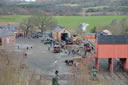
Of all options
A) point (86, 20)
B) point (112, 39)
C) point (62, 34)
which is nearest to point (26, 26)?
point (62, 34)

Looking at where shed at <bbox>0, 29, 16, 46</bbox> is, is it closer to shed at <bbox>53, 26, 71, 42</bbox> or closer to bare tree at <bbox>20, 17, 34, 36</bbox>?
shed at <bbox>53, 26, 71, 42</bbox>

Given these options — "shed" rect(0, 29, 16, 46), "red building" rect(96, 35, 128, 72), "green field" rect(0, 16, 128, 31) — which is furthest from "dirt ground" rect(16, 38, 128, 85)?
"green field" rect(0, 16, 128, 31)

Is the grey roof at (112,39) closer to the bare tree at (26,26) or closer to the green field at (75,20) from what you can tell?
the bare tree at (26,26)

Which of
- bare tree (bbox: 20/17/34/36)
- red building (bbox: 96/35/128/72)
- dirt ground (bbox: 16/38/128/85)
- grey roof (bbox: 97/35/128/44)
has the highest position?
bare tree (bbox: 20/17/34/36)

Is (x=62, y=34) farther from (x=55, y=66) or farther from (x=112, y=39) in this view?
(x=112, y=39)

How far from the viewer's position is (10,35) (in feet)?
Answer: 104

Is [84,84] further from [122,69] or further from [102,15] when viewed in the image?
[102,15]

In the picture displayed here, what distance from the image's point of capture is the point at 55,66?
22.5m

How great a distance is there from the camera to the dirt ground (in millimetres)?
18562

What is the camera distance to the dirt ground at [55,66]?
731 inches

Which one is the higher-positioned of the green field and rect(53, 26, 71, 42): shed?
the green field

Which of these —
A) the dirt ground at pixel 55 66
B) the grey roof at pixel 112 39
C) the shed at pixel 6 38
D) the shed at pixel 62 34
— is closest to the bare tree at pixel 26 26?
the shed at pixel 62 34

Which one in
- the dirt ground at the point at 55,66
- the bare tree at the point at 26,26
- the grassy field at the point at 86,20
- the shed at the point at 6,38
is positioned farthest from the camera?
the grassy field at the point at 86,20

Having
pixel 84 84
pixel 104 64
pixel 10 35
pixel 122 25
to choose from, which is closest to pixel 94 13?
pixel 122 25
